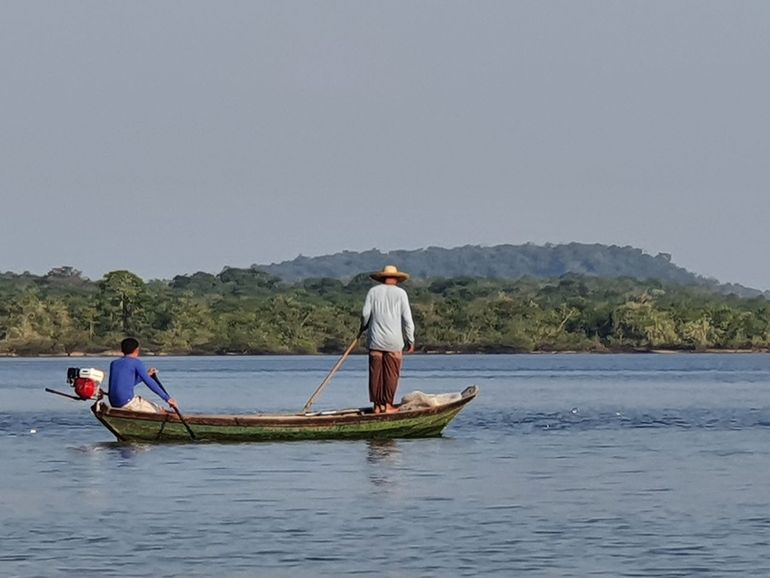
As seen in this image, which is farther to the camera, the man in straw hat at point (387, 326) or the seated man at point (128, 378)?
the man in straw hat at point (387, 326)

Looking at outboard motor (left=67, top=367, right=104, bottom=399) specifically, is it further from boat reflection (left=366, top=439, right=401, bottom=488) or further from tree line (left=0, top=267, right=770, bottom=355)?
tree line (left=0, top=267, right=770, bottom=355)

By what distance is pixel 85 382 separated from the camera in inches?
1236

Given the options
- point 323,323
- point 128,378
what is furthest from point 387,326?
point 323,323

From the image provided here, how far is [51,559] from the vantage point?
18688 millimetres

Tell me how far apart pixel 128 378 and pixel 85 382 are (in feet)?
2.64

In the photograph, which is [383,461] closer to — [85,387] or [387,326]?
[387,326]

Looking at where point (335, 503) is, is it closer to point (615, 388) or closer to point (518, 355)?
point (615, 388)

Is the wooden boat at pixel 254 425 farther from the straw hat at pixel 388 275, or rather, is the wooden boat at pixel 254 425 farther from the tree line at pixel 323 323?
the tree line at pixel 323 323

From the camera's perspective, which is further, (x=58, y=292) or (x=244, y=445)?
(x=58, y=292)

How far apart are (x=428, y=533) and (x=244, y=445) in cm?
1248

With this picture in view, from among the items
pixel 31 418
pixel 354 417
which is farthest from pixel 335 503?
pixel 31 418

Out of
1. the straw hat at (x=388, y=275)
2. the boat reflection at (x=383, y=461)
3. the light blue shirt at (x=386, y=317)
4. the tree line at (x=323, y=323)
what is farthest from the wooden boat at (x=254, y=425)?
the tree line at (x=323, y=323)

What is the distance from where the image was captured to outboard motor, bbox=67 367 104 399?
3133 centimetres

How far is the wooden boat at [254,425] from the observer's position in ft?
103
